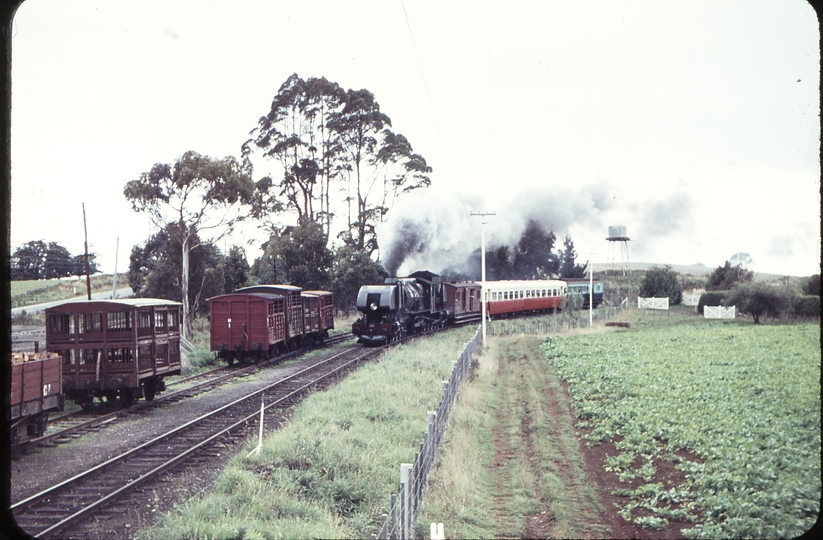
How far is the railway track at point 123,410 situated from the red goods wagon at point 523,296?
1555cm

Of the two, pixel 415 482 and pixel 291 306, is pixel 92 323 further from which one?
pixel 291 306

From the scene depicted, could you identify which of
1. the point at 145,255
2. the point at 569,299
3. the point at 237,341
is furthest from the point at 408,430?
the point at 569,299

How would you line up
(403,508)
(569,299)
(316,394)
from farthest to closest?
(569,299)
(316,394)
(403,508)

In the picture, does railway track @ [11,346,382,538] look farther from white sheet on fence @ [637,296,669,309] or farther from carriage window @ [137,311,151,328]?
white sheet on fence @ [637,296,669,309]

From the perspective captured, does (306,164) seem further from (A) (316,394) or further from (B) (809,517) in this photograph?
(B) (809,517)

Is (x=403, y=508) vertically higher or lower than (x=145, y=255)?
lower

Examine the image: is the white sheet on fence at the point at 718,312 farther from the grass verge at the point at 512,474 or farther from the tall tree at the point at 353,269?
the tall tree at the point at 353,269

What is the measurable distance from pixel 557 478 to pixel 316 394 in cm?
754

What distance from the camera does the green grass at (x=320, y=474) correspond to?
23.3 ft

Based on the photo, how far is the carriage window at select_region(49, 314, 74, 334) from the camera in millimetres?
14359

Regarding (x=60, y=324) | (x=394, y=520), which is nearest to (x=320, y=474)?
(x=394, y=520)

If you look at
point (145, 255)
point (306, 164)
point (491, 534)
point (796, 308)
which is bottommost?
point (491, 534)

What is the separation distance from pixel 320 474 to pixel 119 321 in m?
7.98

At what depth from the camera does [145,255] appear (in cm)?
3216
